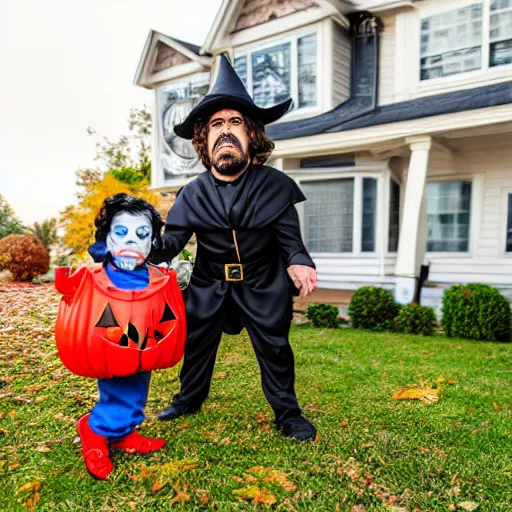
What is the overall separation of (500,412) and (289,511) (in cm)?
218

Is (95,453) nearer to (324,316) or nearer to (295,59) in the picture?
(324,316)

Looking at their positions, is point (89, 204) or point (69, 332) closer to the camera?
point (69, 332)

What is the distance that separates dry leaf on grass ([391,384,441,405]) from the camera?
405 cm

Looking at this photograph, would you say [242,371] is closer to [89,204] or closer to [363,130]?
[363,130]

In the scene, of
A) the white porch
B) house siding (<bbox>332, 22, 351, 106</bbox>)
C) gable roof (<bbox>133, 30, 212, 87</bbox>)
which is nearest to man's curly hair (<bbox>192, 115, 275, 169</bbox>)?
the white porch

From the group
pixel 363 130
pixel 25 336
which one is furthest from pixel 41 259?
pixel 363 130

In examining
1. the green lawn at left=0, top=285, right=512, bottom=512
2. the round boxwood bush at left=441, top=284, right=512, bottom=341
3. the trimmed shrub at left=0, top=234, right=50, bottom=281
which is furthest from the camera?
the trimmed shrub at left=0, top=234, right=50, bottom=281

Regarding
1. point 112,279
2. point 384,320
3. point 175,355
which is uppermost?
point 112,279

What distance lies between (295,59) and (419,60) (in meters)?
2.51

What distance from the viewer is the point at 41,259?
11.1m

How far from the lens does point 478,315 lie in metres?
6.80

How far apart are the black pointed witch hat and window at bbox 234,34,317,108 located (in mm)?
7394

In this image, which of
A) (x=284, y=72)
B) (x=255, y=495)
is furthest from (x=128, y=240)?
(x=284, y=72)

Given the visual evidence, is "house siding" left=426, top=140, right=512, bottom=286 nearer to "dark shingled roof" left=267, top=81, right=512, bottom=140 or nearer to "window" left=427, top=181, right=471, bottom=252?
"window" left=427, top=181, right=471, bottom=252
